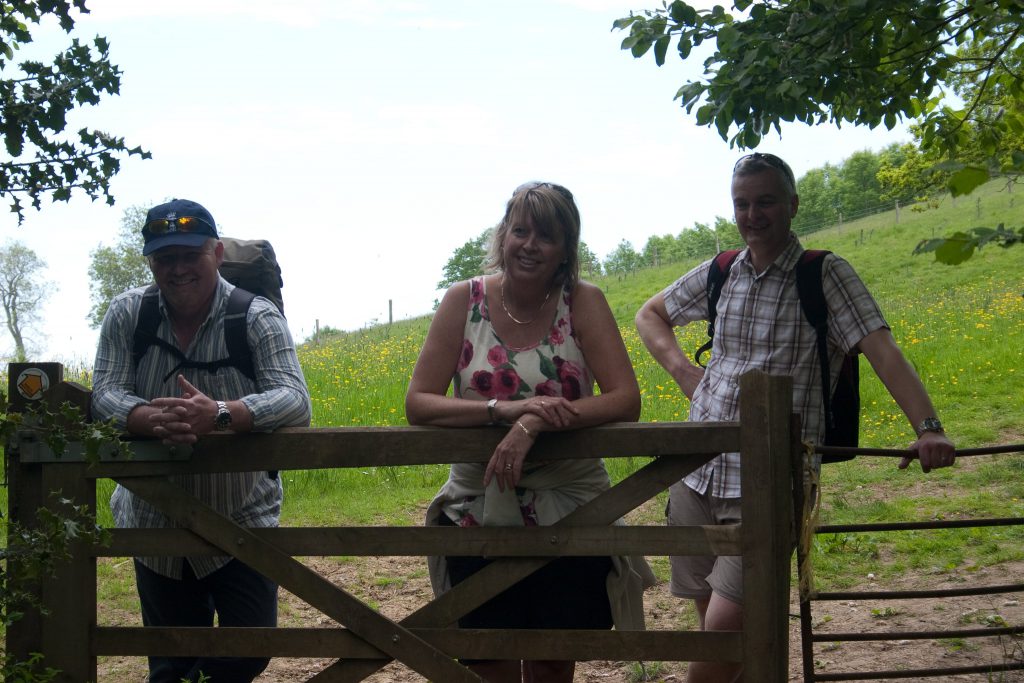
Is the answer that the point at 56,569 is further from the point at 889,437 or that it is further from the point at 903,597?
the point at 889,437

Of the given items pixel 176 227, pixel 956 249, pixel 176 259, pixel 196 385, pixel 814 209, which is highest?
pixel 814 209

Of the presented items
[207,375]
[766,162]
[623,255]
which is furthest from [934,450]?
A: [623,255]

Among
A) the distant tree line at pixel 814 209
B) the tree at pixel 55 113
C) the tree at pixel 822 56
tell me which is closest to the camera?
the tree at pixel 55 113

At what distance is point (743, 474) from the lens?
327 centimetres

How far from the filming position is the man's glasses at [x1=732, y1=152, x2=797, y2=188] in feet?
13.4

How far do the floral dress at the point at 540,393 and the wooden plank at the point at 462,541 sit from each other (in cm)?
17

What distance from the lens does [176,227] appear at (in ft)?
11.7

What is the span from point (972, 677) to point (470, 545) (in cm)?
332

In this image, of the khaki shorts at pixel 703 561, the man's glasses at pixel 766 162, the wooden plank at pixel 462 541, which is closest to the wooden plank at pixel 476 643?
the wooden plank at pixel 462 541

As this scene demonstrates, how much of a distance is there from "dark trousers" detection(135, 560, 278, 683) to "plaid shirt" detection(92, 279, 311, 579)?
2.2 inches

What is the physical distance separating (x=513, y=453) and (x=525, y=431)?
0.07 m

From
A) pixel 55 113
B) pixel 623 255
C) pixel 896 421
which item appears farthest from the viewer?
pixel 623 255

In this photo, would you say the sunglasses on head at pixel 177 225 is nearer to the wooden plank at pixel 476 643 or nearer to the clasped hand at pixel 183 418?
the clasped hand at pixel 183 418

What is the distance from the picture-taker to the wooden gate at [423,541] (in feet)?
10.7
